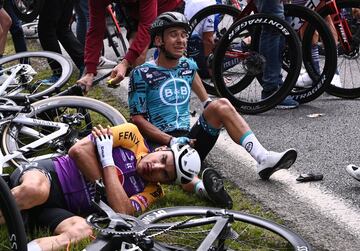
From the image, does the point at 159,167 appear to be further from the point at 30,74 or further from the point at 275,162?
the point at 30,74

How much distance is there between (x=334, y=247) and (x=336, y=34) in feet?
10.4

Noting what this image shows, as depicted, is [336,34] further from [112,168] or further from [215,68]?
[112,168]

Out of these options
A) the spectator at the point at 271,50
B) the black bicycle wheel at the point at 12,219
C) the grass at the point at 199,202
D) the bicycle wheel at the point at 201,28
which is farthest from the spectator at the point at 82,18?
→ the black bicycle wheel at the point at 12,219

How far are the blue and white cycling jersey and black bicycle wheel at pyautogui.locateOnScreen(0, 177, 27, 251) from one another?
1.97m

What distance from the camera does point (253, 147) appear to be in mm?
4676

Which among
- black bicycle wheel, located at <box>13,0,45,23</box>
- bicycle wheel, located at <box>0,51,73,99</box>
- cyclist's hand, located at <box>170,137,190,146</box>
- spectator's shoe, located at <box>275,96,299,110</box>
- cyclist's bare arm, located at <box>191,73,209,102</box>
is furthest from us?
black bicycle wheel, located at <box>13,0,45,23</box>

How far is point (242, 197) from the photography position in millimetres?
4465

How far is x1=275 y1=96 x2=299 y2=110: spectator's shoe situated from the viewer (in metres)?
6.37

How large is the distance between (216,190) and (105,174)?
2.14 ft

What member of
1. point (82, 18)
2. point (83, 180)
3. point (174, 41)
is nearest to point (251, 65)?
point (174, 41)

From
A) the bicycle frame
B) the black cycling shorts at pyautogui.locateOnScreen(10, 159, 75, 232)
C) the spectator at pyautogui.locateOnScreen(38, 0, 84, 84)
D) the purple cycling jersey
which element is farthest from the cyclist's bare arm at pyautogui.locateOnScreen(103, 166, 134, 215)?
the spectator at pyautogui.locateOnScreen(38, 0, 84, 84)

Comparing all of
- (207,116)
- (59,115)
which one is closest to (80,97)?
(59,115)

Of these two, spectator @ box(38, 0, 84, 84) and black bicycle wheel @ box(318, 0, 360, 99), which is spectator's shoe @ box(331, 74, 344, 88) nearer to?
black bicycle wheel @ box(318, 0, 360, 99)

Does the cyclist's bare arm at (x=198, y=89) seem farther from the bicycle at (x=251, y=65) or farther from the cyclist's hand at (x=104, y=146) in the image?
the bicycle at (x=251, y=65)
